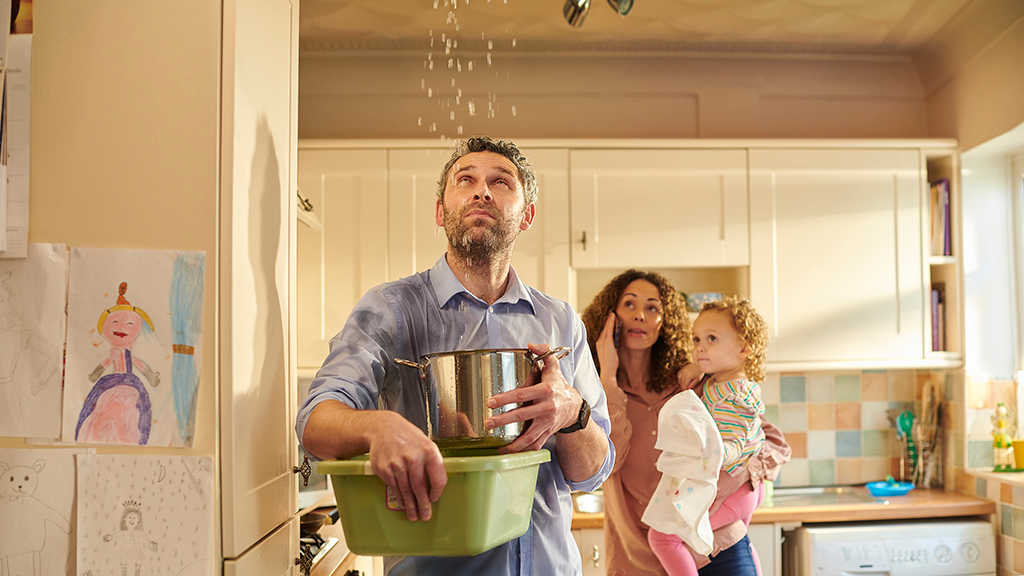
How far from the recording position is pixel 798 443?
3252mm

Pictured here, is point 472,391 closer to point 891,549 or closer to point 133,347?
point 133,347

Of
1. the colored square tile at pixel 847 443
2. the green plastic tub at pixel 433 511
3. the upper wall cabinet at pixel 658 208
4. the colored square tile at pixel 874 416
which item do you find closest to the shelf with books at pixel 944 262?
the colored square tile at pixel 874 416

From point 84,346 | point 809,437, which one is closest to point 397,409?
point 84,346

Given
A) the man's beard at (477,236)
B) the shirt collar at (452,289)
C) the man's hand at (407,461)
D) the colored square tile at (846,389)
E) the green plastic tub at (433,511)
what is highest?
the man's beard at (477,236)

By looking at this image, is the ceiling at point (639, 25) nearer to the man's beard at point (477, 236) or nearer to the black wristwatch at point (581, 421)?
the man's beard at point (477, 236)

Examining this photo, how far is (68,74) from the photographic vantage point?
39.8 inches

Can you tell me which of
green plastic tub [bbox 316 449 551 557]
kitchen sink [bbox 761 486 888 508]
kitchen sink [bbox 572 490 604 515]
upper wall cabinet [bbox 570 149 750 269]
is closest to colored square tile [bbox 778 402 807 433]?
kitchen sink [bbox 761 486 888 508]

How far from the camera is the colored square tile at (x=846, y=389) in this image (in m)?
3.29

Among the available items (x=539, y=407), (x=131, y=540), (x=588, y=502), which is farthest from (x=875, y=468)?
(x=131, y=540)

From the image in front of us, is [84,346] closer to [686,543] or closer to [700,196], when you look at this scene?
[686,543]

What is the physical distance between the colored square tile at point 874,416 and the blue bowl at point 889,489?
0.33 m

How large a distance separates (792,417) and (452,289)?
2.47m

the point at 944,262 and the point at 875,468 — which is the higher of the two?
the point at 944,262

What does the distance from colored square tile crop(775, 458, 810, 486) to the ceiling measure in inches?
74.6
